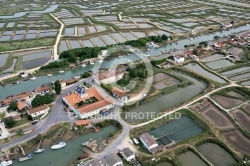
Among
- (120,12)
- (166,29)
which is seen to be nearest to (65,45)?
(166,29)

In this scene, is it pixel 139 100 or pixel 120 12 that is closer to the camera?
pixel 139 100

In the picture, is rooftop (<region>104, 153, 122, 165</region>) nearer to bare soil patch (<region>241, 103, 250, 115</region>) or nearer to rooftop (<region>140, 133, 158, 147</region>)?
rooftop (<region>140, 133, 158, 147</region>)

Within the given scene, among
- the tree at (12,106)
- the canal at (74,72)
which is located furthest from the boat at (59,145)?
the canal at (74,72)

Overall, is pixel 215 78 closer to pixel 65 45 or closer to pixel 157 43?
pixel 157 43

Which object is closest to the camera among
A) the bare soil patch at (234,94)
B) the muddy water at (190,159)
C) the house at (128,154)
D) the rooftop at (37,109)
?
the house at (128,154)

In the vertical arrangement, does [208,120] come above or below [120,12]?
below

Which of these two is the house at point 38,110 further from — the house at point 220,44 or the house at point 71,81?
the house at point 220,44

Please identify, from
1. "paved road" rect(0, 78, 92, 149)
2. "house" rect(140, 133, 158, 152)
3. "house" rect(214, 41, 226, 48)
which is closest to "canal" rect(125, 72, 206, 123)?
"house" rect(140, 133, 158, 152)
